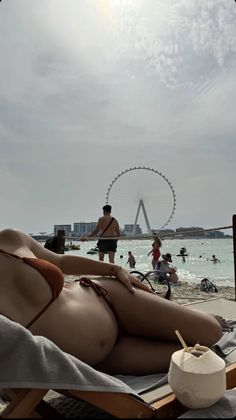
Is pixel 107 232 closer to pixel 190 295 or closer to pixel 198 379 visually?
pixel 190 295

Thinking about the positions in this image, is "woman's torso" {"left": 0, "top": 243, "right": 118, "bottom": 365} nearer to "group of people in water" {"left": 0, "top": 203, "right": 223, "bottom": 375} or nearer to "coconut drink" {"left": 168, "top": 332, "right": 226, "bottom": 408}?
"group of people in water" {"left": 0, "top": 203, "right": 223, "bottom": 375}

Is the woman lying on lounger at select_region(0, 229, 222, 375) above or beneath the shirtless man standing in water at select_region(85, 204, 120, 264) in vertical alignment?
beneath

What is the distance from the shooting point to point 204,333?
74.9 inches

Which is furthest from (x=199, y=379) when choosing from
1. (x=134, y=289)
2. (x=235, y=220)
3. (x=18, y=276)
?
(x=235, y=220)

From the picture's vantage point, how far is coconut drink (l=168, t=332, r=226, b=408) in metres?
1.30

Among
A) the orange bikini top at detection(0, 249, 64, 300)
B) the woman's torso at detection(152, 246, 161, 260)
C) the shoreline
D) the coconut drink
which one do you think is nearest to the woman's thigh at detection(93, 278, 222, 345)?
the orange bikini top at detection(0, 249, 64, 300)

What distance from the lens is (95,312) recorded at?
5.72ft

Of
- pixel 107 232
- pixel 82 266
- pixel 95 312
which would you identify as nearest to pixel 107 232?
pixel 107 232

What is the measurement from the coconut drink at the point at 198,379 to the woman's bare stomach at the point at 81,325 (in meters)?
0.44

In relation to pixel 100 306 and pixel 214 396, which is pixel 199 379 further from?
pixel 100 306

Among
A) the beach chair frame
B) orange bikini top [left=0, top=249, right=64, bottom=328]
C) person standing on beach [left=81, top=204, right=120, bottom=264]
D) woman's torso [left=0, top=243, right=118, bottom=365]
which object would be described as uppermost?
person standing on beach [left=81, top=204, right=120, bottom=264]

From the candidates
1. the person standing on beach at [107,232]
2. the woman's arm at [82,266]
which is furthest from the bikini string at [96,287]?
the person standing on beach at [107,232]

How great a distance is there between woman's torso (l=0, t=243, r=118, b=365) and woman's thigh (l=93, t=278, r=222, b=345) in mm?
149

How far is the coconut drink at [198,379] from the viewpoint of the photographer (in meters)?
1.30
